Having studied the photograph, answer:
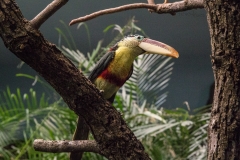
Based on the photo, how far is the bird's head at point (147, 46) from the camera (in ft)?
2.96

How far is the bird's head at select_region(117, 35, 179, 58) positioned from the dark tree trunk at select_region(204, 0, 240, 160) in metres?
0.17

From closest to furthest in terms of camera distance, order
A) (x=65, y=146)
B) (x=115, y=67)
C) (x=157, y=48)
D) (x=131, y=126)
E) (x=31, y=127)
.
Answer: (x=65, y=146) < (x=157, y=48) < (x=115, y=67) < (x=131, y=126) < (x=31, y=127)

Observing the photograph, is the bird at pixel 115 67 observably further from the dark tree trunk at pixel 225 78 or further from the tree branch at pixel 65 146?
the dark tree trunk at pixel 225 78

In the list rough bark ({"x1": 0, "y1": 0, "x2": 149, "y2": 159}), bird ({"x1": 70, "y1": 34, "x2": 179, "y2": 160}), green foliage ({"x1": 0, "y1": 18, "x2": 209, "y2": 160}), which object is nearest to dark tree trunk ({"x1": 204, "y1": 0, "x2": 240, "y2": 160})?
rough bark ({"x1": 0, "y1": 0, "x2": 149, "y2": 159})

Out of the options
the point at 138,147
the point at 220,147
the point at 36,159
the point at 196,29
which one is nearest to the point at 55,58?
the point at 138,147

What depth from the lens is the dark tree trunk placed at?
2.30 feet

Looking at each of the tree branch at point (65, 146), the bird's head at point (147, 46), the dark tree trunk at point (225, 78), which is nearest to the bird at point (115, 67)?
the bird's head at point (147, 46)

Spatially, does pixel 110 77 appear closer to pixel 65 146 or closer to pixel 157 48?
pixel 157 48

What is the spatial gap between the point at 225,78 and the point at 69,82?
30 cm

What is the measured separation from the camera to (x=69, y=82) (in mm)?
721

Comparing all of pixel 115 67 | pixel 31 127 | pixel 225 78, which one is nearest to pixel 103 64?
pixel 115 67

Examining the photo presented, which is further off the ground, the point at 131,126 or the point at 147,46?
the point at 147,46

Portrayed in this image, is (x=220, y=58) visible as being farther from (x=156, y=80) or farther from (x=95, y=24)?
(x=95, y=24)

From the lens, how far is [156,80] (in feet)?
5.98
